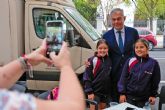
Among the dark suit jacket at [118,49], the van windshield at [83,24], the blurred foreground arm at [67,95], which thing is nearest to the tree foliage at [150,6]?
the van windshield at [83,24]

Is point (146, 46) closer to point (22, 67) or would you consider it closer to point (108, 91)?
point (108, 91)

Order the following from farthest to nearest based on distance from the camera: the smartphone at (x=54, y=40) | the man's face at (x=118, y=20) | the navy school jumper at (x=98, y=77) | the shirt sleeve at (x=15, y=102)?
the navy school jumper at (x=98, y=77) < the man's face at (x=118, y=20) < the smartphone at (x=54, y=40) < the shirt sleeve at (x=15, y=102)

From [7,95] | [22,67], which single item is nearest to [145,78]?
[22,67]

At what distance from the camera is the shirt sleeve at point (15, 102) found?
3.79ft

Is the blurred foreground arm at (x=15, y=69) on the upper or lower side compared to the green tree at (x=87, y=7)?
lower

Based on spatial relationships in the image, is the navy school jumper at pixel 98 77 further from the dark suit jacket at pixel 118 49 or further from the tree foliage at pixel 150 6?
the tree foliage at pixel 150 6

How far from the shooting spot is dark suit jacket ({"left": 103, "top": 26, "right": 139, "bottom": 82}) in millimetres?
5074

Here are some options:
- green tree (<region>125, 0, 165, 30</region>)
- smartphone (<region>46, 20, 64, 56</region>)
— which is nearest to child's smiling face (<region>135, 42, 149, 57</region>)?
smartphone (<region>46, 20, 64, 56</region>)

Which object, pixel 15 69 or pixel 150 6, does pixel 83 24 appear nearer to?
pixel 15 69

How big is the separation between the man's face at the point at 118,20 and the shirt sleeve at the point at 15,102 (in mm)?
3836

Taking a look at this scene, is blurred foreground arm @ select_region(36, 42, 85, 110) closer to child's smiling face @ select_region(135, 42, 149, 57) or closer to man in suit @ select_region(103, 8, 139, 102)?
child's smiling face @ select_region(135, 42, 149, 57)

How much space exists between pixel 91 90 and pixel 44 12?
8.45 feet

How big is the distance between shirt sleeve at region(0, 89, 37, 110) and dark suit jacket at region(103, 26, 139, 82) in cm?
395

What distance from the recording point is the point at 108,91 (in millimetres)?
5289
